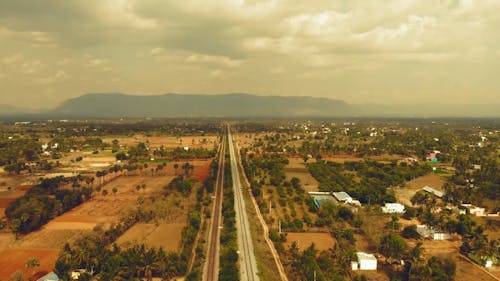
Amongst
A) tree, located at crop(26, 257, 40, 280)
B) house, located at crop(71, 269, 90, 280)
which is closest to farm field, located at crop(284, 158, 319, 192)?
house, located at crop(71, 269, 90, 280)

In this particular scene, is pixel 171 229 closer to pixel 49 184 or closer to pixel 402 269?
pixel 402 269

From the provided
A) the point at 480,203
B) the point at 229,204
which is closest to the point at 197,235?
the point at 229,204

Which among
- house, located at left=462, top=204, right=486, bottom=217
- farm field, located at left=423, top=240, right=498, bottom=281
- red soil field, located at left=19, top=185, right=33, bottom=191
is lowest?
farm field, located at left=423, top=240, right=498, bottom=281

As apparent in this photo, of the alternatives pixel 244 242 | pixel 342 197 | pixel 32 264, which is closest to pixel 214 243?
pixel 244 242

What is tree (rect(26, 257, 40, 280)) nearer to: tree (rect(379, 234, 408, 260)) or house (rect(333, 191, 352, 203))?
tree (rect(379, 234, 408, 260))

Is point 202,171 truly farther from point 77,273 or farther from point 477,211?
point 477,211

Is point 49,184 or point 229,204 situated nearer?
point 229,204

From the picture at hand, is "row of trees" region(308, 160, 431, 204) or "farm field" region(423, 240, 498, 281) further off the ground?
"row of trees" region(308, 160, 431, 204)
